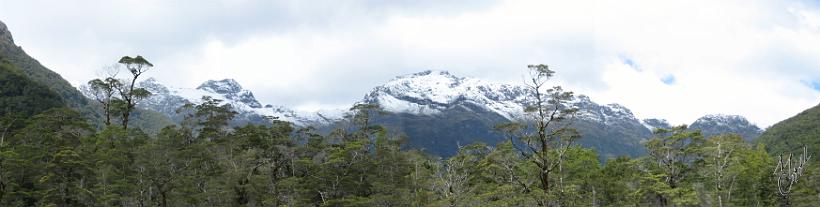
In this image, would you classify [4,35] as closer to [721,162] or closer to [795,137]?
[721,162]

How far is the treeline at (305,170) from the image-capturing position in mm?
54156

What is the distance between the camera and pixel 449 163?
2431 inches

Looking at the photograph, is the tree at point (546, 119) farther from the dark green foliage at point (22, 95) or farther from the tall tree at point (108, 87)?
the dark green foliage at point (22, 95)

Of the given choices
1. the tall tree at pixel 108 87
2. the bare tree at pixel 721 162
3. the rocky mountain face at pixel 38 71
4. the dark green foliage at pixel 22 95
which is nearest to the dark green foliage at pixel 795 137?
the bare tree at pixel 721 162

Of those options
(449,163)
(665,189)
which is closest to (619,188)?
(665,189)

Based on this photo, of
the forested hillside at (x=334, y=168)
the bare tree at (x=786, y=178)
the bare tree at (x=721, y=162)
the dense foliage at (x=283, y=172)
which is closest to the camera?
the forested hillside at (x=334, y=168)

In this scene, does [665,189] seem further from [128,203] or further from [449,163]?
[128,203]

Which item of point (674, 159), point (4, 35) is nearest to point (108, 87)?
point (674, 159)

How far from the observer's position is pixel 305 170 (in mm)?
66625

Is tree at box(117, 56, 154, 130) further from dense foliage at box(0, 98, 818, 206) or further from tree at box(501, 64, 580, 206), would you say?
tree at box(501, 64, 580, 206)

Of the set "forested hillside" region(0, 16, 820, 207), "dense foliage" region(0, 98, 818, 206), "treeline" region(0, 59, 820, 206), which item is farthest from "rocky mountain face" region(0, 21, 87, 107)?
"dense foliage" region(0, 98, 818, 206)

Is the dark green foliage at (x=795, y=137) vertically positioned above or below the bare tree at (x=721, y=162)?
above

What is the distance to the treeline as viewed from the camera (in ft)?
178

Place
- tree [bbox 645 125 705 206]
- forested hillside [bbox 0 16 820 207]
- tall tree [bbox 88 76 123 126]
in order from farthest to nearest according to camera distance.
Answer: tall tree [bbox 88 76 123 126]
tree [bbox 645 125 705 206]
forested hillside [bbox 0 16 820 207]
